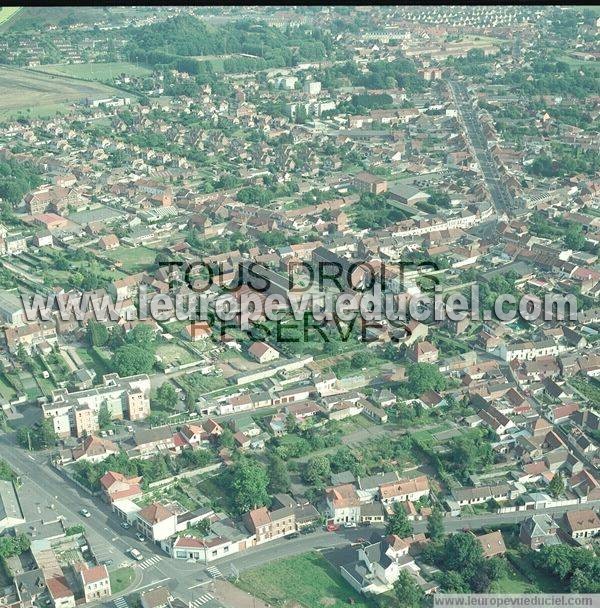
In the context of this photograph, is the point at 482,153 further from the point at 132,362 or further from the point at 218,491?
the point at 218,491

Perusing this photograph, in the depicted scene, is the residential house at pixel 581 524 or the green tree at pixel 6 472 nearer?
the residential house at pixel 581 524

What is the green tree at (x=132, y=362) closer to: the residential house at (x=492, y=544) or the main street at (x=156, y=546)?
the main street at (x=156, y=546)

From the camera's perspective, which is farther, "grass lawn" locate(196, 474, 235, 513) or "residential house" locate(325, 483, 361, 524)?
"grass lawn" locate(196, 474, 235, 513)

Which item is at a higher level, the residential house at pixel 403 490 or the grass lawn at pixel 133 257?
the grass lawn at pixel 133 257

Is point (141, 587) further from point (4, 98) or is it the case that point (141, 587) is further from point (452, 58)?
point (452, 58)

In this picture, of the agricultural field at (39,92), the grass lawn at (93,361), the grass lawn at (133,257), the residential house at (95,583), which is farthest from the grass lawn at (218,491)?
the agricultural field at (39,92)

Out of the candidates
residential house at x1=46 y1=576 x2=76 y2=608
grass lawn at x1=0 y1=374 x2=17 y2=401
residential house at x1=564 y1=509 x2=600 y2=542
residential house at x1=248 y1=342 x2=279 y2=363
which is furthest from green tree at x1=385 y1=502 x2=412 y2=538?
grass lawn at x1=0 y1=374 x2=17 y2=401

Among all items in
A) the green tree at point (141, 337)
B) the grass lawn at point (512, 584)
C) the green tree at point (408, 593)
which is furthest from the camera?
the green tree at point (141, 337)

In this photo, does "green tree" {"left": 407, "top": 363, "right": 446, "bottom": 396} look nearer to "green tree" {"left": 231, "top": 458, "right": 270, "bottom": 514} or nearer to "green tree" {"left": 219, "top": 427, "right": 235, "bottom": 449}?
"green tree" {"left": 219, "top": 427, "right": 235, "bottom": 449}
